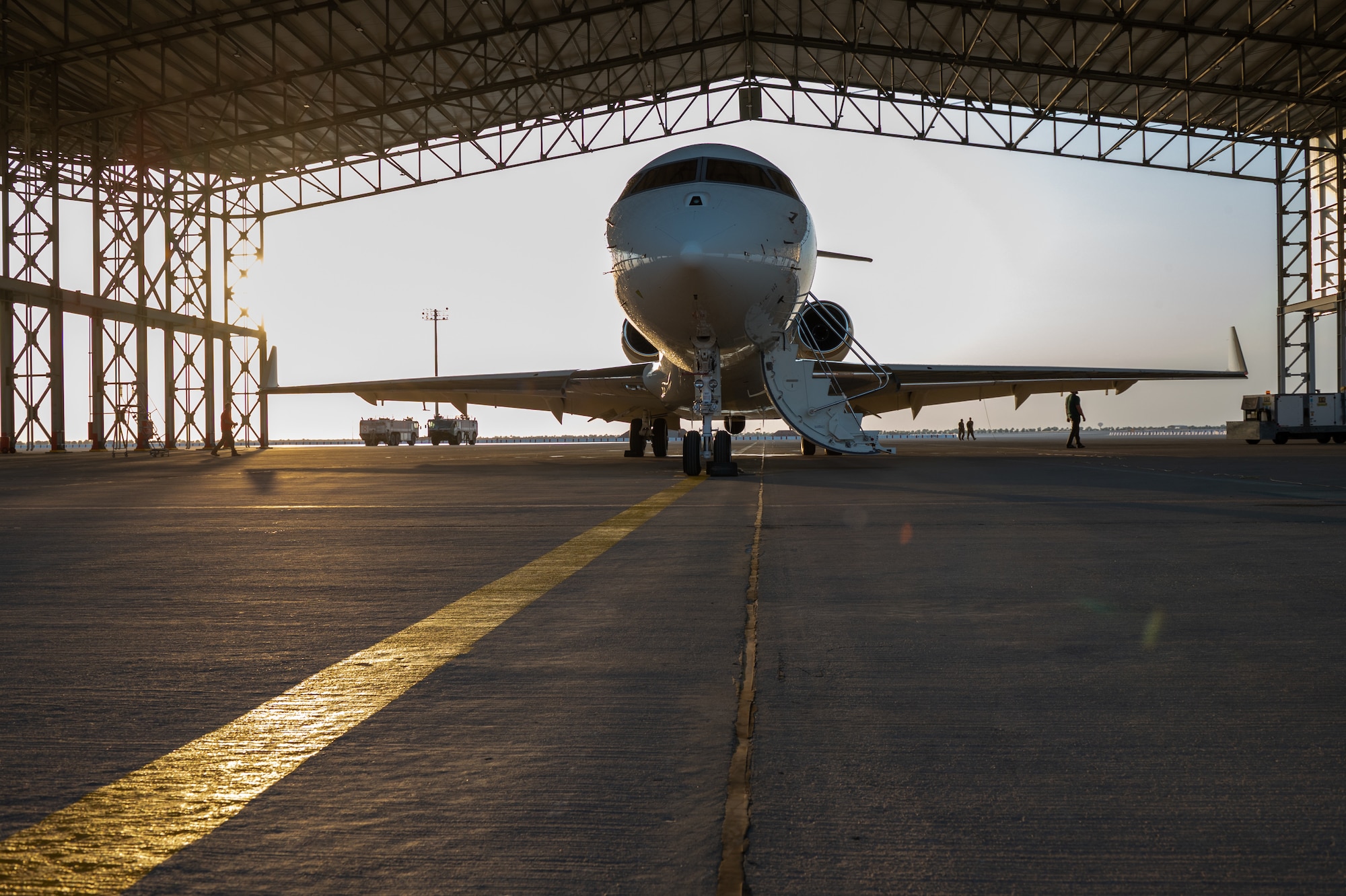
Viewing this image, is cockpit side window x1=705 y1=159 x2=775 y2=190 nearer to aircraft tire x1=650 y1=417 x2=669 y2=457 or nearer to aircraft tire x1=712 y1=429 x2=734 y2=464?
aircraft tire x1=712 y1=429 x2=734 y2=464

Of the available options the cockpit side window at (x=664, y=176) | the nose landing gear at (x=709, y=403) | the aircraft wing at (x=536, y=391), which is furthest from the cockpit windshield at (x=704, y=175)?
the aircraft wing at (x=536, y=391)

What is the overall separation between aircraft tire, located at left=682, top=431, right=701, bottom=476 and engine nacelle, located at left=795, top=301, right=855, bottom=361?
13.8 feet

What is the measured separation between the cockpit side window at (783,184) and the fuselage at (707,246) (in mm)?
19

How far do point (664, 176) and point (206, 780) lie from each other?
10.8m

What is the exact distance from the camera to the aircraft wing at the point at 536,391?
1842cm

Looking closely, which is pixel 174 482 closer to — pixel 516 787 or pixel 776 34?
pixel 516 787

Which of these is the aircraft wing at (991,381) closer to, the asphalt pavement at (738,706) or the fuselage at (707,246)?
the fuselage at (707,246)

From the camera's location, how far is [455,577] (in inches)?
177

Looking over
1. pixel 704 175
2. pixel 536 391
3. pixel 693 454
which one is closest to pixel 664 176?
pixel 704 175

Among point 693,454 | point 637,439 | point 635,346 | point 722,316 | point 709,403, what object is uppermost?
point 635,346

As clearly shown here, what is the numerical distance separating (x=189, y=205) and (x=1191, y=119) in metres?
35.3

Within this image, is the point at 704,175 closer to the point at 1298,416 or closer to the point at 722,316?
the point at 722,316

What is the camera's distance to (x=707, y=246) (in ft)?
35.5

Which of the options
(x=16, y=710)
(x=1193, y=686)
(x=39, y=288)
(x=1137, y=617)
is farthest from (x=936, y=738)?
(x=39, y=288)
